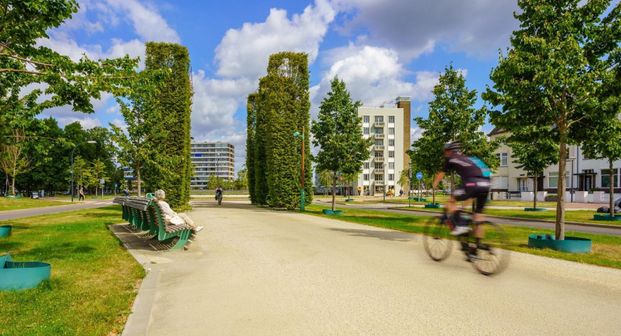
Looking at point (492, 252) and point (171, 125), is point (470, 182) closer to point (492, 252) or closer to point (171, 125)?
point (492, 252)

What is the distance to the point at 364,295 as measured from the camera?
5953mm

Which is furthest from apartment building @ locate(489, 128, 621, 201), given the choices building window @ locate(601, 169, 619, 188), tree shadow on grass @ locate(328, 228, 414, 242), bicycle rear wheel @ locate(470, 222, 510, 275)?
bicycle rear wheel @ locate(470, 222, 510, 275)

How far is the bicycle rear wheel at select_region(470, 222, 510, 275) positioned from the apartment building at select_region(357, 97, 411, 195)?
96.0 m

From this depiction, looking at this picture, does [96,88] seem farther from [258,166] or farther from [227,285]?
[258,166]

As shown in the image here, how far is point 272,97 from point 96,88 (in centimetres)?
2190

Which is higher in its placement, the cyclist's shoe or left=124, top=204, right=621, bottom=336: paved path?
the cyclist's shoe

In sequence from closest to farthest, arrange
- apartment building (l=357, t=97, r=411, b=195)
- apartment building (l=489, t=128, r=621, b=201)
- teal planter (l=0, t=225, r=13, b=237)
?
teal planter (l=0, t=225, r=13, b=237) < apartment building (l=489, t=128, r=621, b=201) < apartment building (l=357, t=97, r=411, b=195)

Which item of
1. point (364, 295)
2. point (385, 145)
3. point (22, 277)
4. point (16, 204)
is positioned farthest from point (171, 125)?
point (385, 145)

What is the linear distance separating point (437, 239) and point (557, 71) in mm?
5927

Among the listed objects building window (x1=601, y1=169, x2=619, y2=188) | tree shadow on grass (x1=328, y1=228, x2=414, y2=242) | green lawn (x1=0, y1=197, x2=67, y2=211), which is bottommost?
green lawn (x1=0, y1=197, x2=67, y2=211)

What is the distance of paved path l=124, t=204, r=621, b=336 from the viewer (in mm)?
4684

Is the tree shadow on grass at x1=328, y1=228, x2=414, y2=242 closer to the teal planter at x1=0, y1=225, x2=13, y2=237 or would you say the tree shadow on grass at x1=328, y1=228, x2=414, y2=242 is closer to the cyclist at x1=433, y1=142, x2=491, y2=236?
the cyclist at x1=433, y1=142, x2=491, y2=236

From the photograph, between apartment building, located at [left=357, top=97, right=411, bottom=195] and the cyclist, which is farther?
apartment building, located at [left=357, top=97, right=411, bottom=195]

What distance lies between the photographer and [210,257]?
9.41 m
